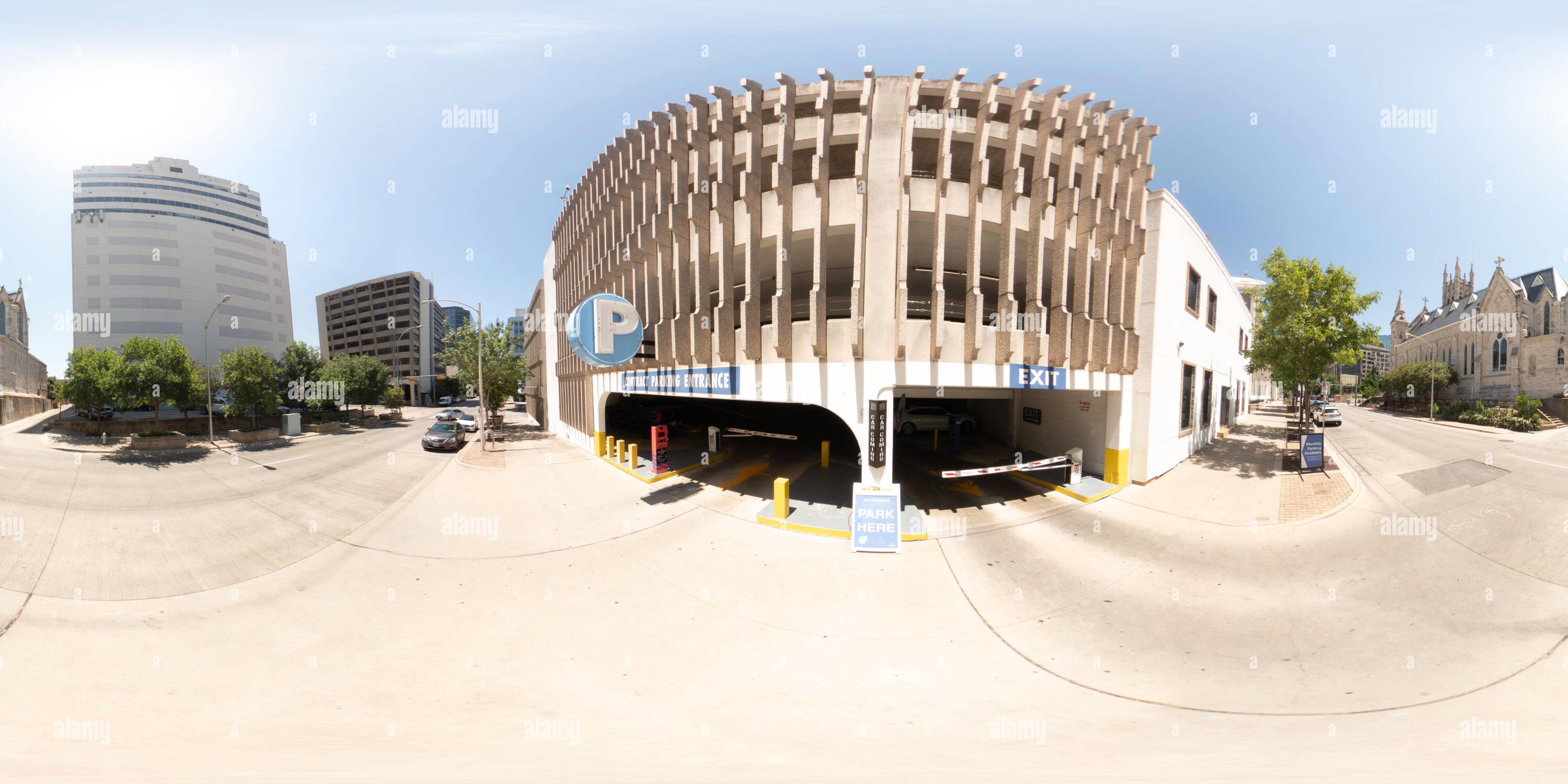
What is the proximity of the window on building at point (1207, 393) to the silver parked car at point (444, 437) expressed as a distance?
117 feet

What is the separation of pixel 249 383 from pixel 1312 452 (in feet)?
156

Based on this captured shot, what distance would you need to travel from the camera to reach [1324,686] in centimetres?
500

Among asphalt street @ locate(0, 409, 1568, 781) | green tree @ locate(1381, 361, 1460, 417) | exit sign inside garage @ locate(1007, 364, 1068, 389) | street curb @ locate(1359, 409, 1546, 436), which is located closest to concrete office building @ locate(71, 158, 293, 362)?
asphalt street @ locate(0, 409, 1568, 781)

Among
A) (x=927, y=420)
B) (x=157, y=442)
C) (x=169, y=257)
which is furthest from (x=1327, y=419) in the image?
(x=169, y=257)

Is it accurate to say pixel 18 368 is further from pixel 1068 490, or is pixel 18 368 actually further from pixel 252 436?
pixel 1068 490

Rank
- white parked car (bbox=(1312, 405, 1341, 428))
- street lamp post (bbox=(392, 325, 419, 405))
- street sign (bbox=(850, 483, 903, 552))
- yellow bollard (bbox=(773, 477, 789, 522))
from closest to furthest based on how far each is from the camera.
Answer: street sign (bbox=(850, 483, 903, 552)), yellow bollard (bbox=(773, 477, 789, 522)), white parked car (bbox=(1312, 405, 1341, 428)), street lamp post (bbox=(392, 325, 419, 405))

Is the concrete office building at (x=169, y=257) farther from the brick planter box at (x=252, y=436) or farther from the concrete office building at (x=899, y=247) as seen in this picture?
the concrete office building at (x=899, y=247)

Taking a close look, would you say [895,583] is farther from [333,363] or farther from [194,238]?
[194,238]

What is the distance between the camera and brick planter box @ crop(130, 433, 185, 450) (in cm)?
1853

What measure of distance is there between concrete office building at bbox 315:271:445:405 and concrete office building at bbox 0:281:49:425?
42458 millimetres

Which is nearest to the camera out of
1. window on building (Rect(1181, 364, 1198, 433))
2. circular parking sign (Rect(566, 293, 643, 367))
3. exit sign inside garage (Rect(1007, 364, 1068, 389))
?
exit sign inside garage (Rect(1007, 364, 1068, 389))

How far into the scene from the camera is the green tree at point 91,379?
721 inches

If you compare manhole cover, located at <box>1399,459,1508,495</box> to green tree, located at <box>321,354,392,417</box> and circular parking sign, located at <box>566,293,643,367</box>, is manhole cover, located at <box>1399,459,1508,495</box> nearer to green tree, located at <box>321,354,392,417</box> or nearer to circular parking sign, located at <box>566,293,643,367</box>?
circular parking sign, located at <box>566,293,643,367</box>

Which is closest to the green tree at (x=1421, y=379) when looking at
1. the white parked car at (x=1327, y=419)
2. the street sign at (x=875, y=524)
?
the white parked car at (x=1327, y=419)
